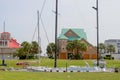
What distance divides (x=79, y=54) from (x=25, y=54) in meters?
20.0

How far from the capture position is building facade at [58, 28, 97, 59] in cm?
13612

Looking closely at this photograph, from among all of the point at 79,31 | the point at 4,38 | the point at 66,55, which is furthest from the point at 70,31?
the point at 4,38

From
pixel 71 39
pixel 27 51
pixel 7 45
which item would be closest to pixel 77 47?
pixel 27 51

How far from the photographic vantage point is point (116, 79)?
2411 centimetres

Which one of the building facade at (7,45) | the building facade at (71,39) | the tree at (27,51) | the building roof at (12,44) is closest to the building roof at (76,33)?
the building facade at (71,39)

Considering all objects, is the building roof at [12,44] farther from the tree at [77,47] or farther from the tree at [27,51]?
the tree at [77,47]

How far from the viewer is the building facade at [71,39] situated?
13612cm

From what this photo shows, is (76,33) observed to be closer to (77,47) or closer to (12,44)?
(12,44)

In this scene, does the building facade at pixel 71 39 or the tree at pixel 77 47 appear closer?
the tree at pixel 77 47

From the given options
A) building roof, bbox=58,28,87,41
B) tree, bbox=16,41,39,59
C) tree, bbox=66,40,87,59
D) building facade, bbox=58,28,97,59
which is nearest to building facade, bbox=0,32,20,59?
building facade, bbox=58,28,97,59

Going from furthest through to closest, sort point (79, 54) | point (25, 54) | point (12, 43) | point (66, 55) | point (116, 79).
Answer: point (12, 43) → point (66, 55) → point (79, 54) → point (25, 54) → point (116, 79)

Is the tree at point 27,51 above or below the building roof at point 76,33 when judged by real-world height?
below

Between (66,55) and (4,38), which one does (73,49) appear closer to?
(66,55)

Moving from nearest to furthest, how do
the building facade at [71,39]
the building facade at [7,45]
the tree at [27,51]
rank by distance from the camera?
the tree at [27,51] → the building facade at [71,39] → the building facade at [7,45]
